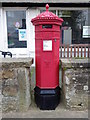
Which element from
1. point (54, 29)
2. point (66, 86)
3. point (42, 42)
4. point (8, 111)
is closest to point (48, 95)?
point (66, 86)

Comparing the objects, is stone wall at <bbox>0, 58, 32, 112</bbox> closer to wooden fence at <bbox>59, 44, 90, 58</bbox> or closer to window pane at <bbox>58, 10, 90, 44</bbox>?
wooden fence at <bbox>59, 44, 90, 58</bbox>

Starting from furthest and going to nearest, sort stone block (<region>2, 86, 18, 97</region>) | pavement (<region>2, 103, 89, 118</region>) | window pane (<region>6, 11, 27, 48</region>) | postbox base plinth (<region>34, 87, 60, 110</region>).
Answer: window pane (<region>6, 11, 27, 48</region>) < postbox base plinth (<region>34, 87, 60, 110</region>) < stone block (<region>2, 86, 18, 97</region>) < pavement (<region>2, 103, 89, 118</region>)

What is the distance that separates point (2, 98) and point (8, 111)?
11.6 inches

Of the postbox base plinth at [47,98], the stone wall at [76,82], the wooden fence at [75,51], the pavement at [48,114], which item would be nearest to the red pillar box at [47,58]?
the postbox base plinth at [47,98]

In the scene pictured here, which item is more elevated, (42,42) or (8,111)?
(42,42)

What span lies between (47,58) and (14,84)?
833mm

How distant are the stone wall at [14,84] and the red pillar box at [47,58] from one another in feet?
0.96

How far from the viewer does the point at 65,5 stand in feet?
23.8

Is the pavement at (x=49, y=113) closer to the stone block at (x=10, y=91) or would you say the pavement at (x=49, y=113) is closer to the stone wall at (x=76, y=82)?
the stone wall at (x=76, y=82)

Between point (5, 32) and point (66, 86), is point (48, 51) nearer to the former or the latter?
point (66, 86)

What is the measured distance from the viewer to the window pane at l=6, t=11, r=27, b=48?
7598 millimetres

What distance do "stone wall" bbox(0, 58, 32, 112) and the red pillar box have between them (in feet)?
0.96

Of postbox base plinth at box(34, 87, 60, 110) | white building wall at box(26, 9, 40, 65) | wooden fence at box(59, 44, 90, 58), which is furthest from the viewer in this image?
white building wall at box(26, 9, 40, 65)

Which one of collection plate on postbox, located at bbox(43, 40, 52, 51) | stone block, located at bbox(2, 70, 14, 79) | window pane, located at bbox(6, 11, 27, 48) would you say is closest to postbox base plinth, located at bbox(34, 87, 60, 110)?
stone block, located at bbox(2, 70, 14, 79)
